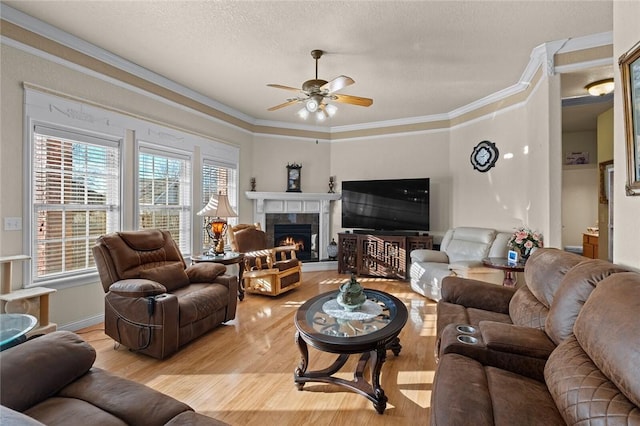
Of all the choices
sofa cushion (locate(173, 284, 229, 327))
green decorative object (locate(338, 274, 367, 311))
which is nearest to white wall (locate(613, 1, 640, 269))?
green decorative object (locate(338, 274, 367, 311))

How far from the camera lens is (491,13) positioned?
259cm

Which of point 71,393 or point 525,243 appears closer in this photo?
point 71,393

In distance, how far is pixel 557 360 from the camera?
4.50 ft

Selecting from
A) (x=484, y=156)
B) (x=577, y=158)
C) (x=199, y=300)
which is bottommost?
(x=199, y=300)

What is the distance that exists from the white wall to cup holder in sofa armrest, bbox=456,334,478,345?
0.91 m

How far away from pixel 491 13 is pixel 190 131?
3822 millimetres

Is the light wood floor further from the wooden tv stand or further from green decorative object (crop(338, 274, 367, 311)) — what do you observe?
the wooden tv stand

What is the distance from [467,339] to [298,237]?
4444 millimetres

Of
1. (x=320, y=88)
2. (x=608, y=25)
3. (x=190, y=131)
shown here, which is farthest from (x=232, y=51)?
(x=608, y=25)

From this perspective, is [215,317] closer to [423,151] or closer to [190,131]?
[190,131]

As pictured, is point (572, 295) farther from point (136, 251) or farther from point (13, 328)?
point (136, 251)

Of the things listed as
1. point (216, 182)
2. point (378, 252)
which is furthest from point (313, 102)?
point (378, 252)

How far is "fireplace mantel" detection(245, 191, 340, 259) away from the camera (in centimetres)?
558

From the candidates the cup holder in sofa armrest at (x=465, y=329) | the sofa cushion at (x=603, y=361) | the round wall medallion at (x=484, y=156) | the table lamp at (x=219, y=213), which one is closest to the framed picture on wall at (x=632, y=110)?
the sofa cushion at (x=603, y=361)
